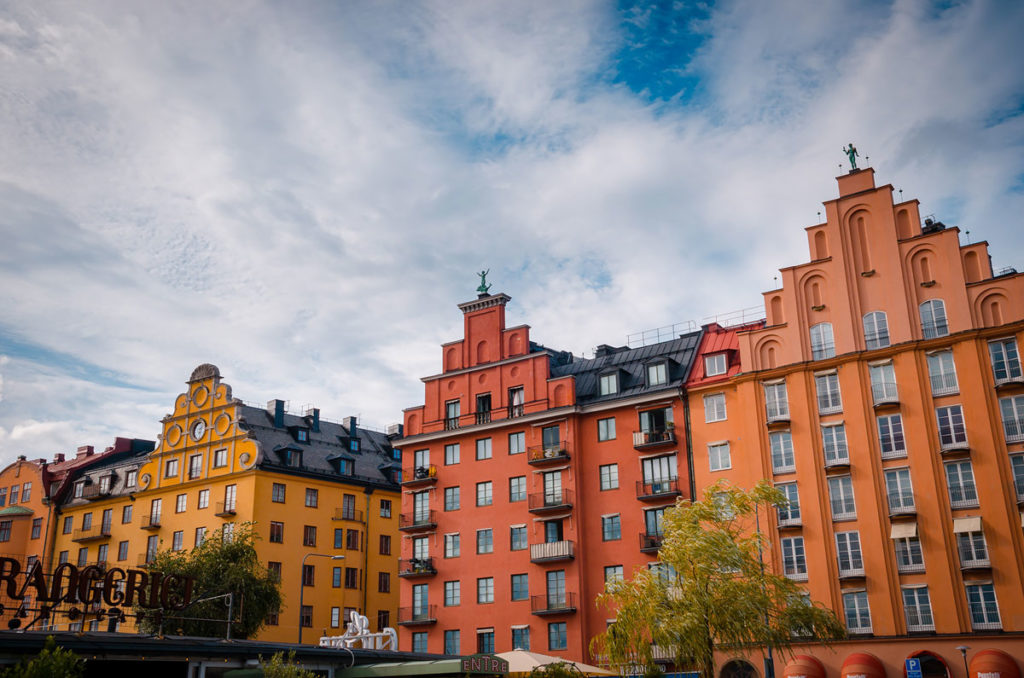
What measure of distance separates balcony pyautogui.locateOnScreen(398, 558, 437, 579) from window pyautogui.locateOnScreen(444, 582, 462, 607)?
56.6 inches

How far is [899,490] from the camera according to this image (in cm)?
5275

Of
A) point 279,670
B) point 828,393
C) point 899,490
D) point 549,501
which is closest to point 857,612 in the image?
point 899,490

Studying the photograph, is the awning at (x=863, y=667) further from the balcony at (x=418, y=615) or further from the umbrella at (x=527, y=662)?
the balcony at (x=418, y=615)

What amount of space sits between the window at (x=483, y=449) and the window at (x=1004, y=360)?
105 ft

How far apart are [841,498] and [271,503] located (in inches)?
1700

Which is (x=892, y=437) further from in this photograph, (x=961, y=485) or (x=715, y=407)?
(x=715, y=407)

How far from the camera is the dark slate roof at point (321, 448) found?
7950 cm

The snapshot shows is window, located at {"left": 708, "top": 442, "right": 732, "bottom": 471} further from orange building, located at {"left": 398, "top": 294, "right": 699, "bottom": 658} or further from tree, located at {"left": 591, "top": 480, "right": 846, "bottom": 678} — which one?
tree, located at {"left": 591, "top": 480, "right": 846, "bottom": 678}

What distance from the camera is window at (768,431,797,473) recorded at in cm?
5619

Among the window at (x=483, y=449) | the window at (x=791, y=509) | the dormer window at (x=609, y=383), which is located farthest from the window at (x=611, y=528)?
the window at (x=791, y=509)

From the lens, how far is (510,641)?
62.6 metres

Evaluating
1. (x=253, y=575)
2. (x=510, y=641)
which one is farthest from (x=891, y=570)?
(x=253, y=575)

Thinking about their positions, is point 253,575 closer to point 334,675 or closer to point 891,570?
point 334,675

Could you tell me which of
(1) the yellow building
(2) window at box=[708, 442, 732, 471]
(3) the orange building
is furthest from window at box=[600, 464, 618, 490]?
(1) the yellow building
